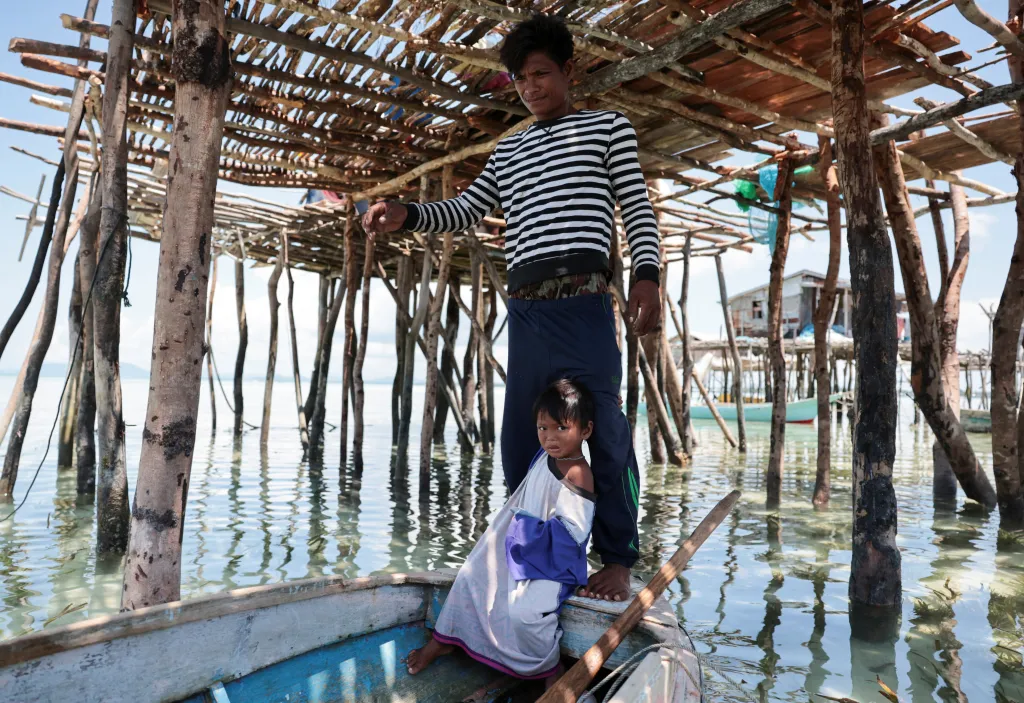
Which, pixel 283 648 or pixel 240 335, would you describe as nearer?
pixel 283 648

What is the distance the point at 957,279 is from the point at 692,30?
3.25 metres

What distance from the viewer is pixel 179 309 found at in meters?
2.12

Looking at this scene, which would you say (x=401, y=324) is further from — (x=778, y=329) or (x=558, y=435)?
(x=558, y=435)

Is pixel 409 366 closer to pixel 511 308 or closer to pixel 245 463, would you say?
pixel 245 463

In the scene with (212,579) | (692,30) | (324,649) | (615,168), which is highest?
(692,30)

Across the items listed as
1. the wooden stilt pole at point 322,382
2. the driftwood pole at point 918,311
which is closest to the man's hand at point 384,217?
the driftwood pole at point 918,311

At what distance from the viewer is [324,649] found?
6.65 ft

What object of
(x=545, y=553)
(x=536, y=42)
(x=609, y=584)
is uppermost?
(x=536, y=42)

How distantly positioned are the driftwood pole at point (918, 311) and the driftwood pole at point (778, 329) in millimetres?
848

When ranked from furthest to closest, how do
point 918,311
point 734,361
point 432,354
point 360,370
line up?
→ point 734,361 < point 360,370 < point 432,354 < point 918,311

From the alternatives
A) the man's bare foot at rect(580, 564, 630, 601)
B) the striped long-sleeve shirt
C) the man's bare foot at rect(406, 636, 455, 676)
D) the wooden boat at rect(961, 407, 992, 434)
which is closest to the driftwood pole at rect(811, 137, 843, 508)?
the striped long-sleeve shirt

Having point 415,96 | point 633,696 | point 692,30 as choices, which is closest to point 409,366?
point 415,96

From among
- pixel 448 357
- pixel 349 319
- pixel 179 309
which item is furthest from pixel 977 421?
pixel 179 309

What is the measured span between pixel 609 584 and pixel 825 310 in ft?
13.4
